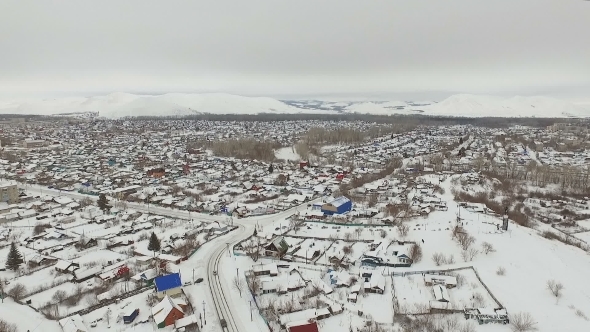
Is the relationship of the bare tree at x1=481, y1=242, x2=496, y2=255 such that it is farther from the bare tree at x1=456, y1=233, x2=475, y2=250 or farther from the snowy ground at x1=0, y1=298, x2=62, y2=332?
the snowy ground at x1=0, y1=298, x2=62, y2=332

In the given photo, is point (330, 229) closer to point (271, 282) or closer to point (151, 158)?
point (271, 282)

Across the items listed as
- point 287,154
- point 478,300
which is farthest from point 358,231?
point 287,154

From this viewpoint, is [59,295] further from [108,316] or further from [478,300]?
[478,300]

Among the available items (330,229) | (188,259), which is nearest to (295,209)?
(330,229)

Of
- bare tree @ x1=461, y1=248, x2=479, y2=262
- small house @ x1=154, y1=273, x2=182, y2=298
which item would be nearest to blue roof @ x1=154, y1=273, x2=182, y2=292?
small house @ x1=154, y1=273, x2=182, y2=298

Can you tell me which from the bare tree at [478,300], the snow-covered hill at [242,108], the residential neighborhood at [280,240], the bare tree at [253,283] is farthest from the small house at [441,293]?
the snow-covered hill at [242,108]

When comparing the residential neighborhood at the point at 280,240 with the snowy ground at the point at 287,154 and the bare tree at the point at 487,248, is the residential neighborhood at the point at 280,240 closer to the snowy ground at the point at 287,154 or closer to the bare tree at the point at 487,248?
the bare tree at the point at 487,248
